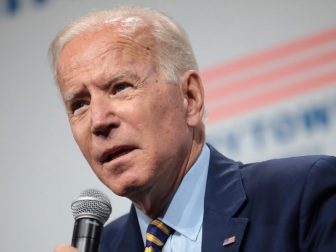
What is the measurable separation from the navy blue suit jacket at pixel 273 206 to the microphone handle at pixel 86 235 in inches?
13.1

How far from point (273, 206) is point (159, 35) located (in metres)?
0.56

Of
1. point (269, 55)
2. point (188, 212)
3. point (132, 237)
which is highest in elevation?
point (269, 55)

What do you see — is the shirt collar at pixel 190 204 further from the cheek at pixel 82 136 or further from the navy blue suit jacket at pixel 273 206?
the cheek at pixel 82 136

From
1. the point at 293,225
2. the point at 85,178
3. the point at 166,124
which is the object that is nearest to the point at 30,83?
the point at 85,178

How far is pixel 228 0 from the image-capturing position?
2.68m

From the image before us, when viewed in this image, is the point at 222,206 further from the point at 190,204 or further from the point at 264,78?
the point at 264,78

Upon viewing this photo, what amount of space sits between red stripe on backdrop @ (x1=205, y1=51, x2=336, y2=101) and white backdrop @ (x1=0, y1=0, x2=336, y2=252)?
10cm

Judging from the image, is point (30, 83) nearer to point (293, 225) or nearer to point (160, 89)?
point (160, 89)

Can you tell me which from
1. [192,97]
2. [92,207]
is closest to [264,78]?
[192,97]

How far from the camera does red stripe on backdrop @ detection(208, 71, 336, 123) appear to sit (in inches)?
95.4

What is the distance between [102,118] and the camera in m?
1.73

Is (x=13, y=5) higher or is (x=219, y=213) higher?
(x=13, y=5)

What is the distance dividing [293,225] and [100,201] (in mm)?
487

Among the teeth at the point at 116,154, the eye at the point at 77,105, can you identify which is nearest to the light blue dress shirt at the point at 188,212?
the teeth at the point at 116,154
